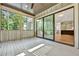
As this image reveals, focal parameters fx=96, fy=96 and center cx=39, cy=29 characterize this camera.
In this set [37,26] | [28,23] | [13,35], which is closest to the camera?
[13,35]

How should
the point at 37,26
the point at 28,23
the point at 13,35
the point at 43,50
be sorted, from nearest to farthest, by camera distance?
the point at 43,50, the point at 13,35, the point at 28,23, the point at 37,26

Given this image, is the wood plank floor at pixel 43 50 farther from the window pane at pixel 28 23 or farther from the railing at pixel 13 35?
the window pane at pixel 28 23

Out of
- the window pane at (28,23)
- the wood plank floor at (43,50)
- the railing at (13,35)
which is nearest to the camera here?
the wood plank floor at (43,50)

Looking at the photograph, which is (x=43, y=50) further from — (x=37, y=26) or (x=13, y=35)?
(x=37, y=26)

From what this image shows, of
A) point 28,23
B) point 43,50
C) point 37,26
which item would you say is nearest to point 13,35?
point 28,23

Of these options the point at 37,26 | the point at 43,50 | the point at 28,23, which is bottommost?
the point at 43,50

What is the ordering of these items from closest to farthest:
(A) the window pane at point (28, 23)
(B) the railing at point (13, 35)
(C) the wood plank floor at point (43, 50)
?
(C) the wood plank floor at point (43, 50), (B) the railing at point (13, 35), (A) the window pane at point (28, 23)

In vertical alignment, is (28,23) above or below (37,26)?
above

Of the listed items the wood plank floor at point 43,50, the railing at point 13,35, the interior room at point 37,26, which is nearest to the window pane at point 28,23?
the interior room at point 37,26

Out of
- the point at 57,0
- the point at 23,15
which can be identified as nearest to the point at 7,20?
the point at 23,15

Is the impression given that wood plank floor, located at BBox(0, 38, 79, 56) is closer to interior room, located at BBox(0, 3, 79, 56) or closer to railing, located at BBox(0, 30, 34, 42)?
interior room, located at BBox(0, 3, 79, 56)

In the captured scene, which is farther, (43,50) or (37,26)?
(37,26)

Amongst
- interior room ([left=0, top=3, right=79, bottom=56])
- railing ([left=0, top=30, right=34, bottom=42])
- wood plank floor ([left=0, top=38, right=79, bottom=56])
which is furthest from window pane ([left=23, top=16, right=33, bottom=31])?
wood plank floor ([left=0, top=38, right=79, bottom=56])

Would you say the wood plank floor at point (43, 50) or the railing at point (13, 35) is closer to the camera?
the wood plank floor at point (43, 50)
